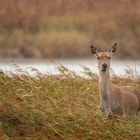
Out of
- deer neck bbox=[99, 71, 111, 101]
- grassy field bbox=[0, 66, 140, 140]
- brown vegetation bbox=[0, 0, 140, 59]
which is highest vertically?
brown vegetation bbox=[0, 0, 140, 59]

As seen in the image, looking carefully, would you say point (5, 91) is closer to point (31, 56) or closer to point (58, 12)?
point (31, 56)

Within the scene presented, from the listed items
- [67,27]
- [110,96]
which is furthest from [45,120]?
[67,27]

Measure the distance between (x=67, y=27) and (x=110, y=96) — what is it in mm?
15785

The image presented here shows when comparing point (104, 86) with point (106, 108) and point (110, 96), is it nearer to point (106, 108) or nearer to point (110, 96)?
point (110, 96)

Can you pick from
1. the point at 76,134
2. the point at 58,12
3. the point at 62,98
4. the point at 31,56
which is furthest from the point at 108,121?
the point at 58,12

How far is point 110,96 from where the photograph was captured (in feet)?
Result: 41.0

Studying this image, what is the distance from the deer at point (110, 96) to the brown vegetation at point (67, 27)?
13.5 metres

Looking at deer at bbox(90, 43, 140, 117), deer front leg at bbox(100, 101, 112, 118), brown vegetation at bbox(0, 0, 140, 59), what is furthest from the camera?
brown vegetation at bbox(0, 0, 140, 59)

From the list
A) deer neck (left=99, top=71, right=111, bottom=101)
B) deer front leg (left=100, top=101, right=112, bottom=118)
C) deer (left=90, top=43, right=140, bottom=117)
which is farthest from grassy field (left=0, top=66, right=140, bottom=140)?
deer neck (left=99, top=71, right=111, bottom=101)

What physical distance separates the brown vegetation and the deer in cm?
1354

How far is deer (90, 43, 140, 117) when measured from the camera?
12.4 m

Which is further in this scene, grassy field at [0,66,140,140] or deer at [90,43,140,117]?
deer at [90,43,140,117]

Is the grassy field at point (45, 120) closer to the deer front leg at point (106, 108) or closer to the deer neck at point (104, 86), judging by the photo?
the deer front leg at point (106, 108)

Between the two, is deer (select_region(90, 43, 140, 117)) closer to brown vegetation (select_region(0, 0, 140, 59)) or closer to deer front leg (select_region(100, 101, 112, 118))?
deer front leg (select_region(100, 101, 112, 118))
